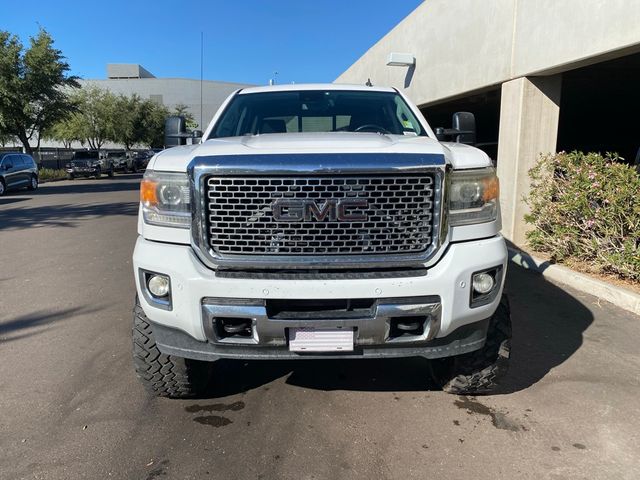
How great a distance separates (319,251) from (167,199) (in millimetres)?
886

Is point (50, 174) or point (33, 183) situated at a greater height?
point (50, 174)

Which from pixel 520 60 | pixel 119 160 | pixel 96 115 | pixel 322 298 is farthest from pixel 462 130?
pixel 96 115

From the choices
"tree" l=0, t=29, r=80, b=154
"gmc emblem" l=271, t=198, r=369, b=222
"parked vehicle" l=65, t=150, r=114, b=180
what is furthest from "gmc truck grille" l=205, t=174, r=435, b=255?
"parked vehicle" l=65, t=150, r=114, b=180

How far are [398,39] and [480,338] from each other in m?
13.6

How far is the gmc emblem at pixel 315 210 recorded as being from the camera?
2.68 meters

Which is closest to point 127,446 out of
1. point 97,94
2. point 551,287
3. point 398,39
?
point 551,287

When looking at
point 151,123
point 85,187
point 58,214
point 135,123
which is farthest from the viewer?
point 151,123

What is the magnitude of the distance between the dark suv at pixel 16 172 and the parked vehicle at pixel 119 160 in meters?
15.2

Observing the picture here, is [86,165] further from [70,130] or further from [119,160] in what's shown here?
Result: [70,130]

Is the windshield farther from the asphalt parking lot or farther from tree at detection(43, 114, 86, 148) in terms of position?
tree at detection(43, 114, 86, 148)

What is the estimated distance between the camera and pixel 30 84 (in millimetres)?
26266

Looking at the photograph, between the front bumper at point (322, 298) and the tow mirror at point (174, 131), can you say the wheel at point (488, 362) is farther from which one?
the tow mirror at point (174, 131)

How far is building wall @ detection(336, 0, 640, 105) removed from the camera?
6098 mm

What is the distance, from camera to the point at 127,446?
9.53 ft
